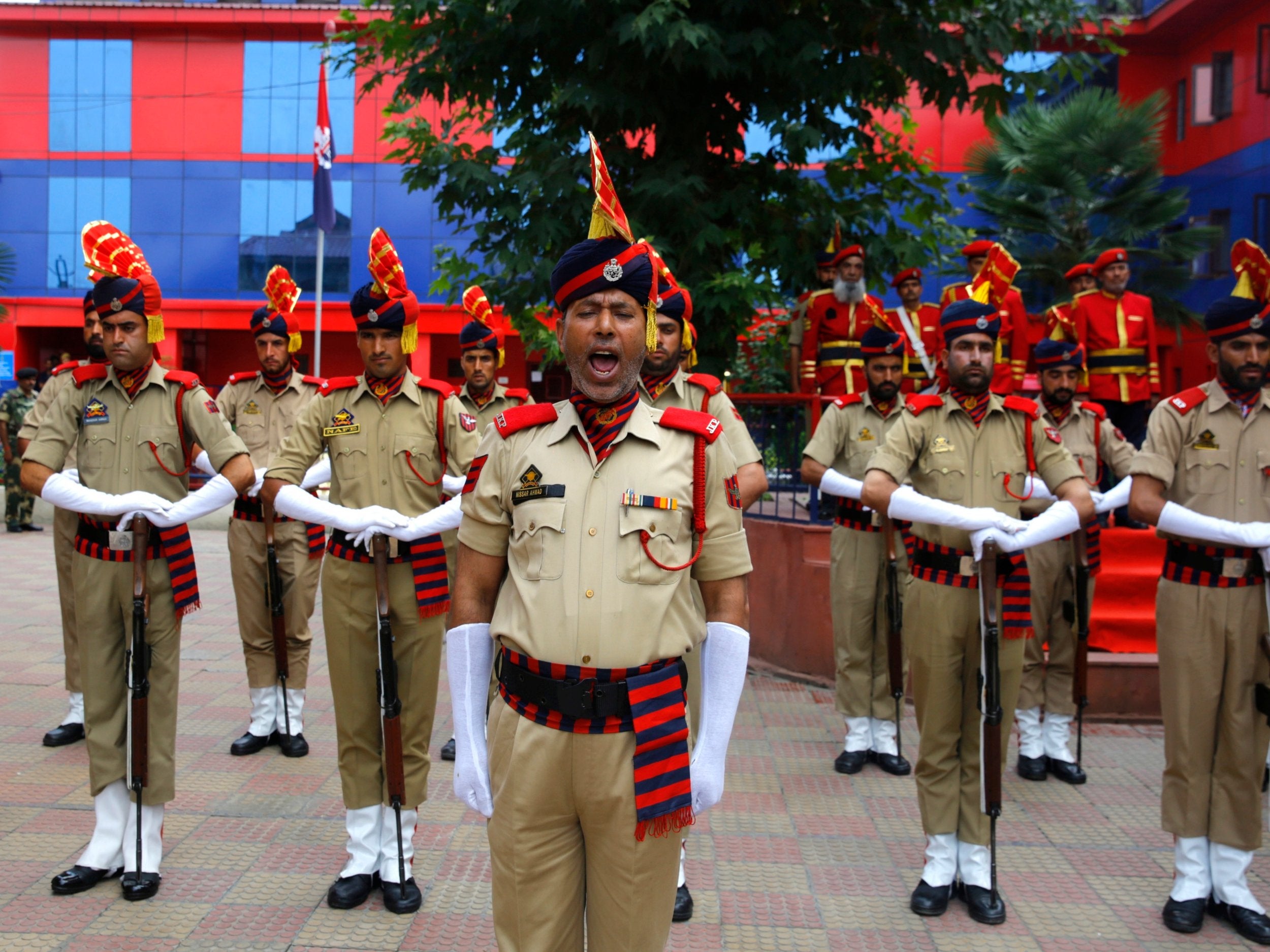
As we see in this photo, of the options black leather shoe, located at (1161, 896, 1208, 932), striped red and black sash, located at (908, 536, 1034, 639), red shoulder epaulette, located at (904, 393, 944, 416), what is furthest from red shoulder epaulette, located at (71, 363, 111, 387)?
black leather shoe, located at (1161, 896, 1208, 932)

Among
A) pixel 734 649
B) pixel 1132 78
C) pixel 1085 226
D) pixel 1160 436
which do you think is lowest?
pixel 734 649

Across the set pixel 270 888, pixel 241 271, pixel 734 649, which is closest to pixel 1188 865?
pixel 734 649

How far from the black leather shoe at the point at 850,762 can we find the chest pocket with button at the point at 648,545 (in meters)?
3.94

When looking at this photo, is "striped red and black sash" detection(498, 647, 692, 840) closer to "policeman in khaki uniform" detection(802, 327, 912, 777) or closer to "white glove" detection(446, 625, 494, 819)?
"white glove" detection(446, 625, 494, 819)

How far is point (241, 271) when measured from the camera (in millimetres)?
28328

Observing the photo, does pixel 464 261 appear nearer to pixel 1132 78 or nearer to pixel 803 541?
pixel 803 541

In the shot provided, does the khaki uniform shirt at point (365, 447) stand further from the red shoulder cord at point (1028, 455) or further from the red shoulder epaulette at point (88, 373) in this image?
the red shoulder cord at point (1028, 455)

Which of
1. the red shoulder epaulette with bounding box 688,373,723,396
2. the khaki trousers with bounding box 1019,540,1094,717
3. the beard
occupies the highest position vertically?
the beard

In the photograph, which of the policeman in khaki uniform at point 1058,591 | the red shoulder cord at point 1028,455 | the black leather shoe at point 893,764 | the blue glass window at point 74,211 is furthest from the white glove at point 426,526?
the blue glass window at point 74,211

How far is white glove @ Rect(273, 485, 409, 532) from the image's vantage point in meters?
4.40

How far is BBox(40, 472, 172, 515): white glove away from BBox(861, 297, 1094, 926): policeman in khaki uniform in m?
3.03

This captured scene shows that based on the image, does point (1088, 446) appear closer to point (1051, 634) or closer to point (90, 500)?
point (1051, 634)

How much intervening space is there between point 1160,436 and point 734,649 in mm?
2831

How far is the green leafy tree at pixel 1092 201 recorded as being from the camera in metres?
16.4
